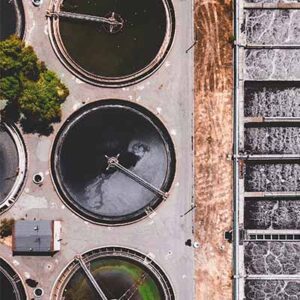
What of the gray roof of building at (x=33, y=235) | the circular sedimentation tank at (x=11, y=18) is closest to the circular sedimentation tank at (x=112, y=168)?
the gray roof of building at (x=33, y=235)

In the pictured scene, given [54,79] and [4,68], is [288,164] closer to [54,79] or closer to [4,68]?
[54,79]

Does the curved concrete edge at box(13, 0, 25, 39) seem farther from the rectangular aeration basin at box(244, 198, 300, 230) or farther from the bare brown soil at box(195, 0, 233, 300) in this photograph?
the rectangular aeration basin at box(244, 198, 300, 230)

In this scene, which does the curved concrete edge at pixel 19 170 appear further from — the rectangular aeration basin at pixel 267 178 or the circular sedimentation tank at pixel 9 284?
the rectangular aeration basin at pixel 267 178

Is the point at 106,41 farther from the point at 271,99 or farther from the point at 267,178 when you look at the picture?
the point at 267,178

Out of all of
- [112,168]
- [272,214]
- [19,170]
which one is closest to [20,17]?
[19,170]

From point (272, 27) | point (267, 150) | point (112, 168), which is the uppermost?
point (272, 27)
